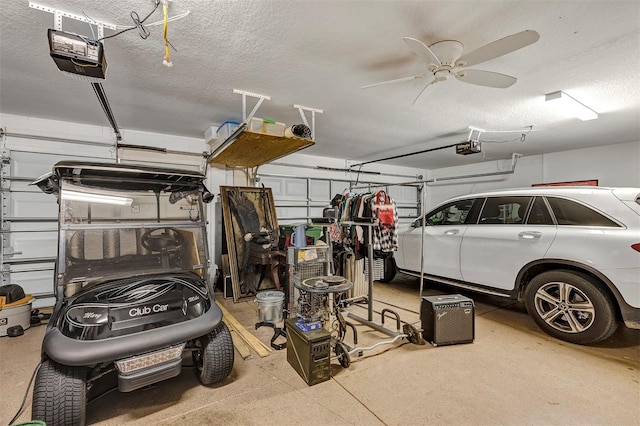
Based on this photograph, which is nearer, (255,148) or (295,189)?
(255,148)

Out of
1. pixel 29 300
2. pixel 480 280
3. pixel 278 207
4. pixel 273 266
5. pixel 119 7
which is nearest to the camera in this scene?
pixel 119 7

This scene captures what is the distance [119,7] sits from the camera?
6.02 ft

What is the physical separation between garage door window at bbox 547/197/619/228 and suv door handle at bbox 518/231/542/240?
227 millimetres

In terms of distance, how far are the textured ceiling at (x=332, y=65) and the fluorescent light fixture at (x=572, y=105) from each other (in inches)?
3.1

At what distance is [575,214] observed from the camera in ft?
9.45

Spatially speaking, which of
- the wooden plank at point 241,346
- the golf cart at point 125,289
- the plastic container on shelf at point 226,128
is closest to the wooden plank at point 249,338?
the wooden plank at point 241,346

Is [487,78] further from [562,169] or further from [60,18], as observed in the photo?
[562,169]

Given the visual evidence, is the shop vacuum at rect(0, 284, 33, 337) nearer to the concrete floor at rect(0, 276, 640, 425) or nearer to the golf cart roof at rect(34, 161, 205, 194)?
the concrete floor at rect(0, 276, 640, 425)

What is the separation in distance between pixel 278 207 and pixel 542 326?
455cm

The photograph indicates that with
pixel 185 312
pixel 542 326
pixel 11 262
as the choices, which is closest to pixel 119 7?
pixel 185 312

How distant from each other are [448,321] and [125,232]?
305 centimetres

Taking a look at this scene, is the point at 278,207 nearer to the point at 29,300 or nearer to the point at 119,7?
the point at 29,300

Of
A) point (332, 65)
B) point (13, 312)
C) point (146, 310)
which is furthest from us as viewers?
point (13, 312)

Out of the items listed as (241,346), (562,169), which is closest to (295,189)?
(241,346)
